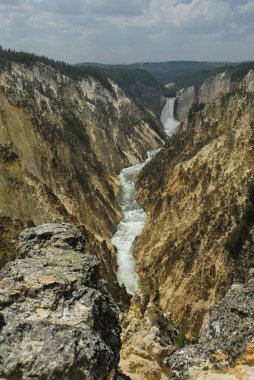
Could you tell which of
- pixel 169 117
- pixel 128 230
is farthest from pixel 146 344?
pixel 169 117

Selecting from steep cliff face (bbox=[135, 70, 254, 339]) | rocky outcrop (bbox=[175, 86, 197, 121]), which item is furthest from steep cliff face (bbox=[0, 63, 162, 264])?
rocky outcrop (bbox=[175, 86, 197, 121])

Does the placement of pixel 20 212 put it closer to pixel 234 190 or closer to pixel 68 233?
pixel 68 233

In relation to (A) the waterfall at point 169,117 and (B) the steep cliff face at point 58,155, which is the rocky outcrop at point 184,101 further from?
(B) the steep cliff face at point 58,155

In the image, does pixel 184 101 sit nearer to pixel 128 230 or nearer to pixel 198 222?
pixel 128 230

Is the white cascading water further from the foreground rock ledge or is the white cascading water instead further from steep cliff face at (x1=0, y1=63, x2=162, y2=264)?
the foreground rock ledge

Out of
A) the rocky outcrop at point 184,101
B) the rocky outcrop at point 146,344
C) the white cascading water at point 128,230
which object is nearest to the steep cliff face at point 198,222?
the white cascading water at point 128,230

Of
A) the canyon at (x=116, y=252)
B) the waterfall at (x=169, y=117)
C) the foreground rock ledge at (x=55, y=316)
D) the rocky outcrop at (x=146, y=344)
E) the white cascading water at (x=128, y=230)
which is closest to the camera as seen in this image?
the foreground rock ledge at (x=55, y=316)
